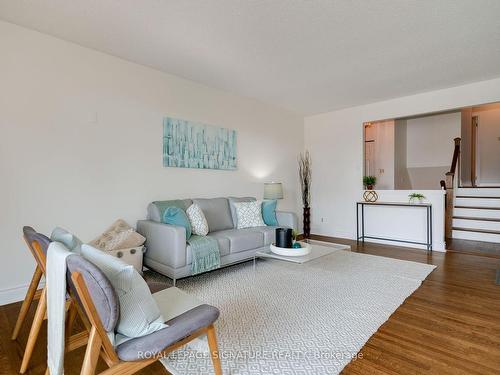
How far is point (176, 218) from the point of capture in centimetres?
303

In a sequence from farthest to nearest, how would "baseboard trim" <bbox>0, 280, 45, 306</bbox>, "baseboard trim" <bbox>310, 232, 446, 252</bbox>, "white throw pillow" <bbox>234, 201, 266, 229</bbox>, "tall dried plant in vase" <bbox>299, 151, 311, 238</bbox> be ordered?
"tall dried plant in vase" <bbox>299, 151, 311, 238</bbox> → "baseboard trim" <bbox>310, 232, 446, 252</bbox> → "white throw pillow" <bbox>234, 201, 266, 229</bbox> → "baseboard trim" <bbox>0, 280, 45, 306</bbox>

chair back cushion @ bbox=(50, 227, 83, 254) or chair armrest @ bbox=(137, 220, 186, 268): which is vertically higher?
chair back cushion @ bbox=(50, 227, 83, 254)

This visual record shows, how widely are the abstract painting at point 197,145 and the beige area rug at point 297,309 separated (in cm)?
155

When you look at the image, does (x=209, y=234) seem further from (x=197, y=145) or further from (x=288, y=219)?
(x=197, y=145)

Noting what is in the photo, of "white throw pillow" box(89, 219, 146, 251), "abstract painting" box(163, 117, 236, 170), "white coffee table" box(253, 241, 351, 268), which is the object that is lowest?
"white coffee table" box(253, 241, 351, 268)

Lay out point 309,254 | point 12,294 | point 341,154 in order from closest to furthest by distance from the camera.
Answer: point 12,294
point 309,254
point 341,154

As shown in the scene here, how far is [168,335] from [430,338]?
1.80 meters

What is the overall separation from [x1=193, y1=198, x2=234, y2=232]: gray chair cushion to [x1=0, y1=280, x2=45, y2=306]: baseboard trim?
1959 mm

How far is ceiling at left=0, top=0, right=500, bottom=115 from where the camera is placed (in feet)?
7.38

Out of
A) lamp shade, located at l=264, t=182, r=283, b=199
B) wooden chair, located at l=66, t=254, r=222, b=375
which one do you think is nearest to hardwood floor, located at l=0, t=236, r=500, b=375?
wooden chair, located at l=66, t=254, r=222, b=375

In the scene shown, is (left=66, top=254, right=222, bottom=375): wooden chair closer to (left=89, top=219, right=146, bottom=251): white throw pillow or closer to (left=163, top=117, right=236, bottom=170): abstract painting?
(left=89, top=219, right=146, bottom=251): white throw pillow

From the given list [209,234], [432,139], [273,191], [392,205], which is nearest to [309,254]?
[209,234]

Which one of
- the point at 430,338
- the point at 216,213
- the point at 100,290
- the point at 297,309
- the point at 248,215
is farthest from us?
the point at 248,215

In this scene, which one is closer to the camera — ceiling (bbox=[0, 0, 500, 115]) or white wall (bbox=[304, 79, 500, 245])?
ceiling (bbox=[0, 0, 500, 115])
